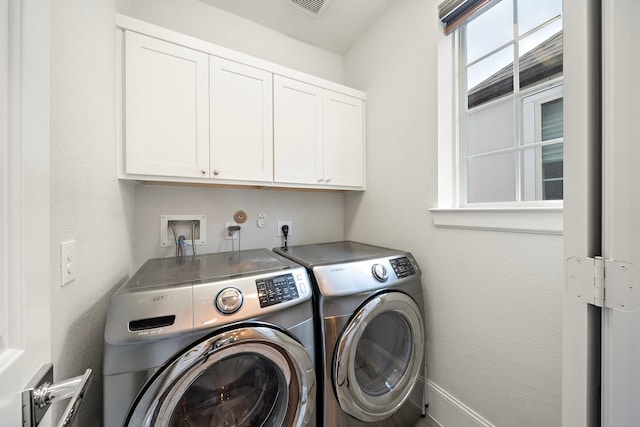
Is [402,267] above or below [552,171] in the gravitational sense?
below

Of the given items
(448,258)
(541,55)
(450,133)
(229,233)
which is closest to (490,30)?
(541,55)

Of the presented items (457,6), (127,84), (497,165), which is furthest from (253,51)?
(497,165)

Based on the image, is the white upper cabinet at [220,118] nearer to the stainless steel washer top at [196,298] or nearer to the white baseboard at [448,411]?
the stainless steel washer top at [196,298]

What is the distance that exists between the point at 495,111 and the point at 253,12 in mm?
1766

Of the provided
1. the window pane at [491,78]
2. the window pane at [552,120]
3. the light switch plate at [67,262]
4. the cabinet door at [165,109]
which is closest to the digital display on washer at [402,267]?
the window pane at [552,120]

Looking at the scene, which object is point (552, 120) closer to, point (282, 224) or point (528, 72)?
point (528, 72)

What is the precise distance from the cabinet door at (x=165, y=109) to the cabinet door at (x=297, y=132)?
1.41 feet

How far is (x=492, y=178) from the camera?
52.2 inches

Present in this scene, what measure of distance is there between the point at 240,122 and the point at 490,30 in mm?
1527

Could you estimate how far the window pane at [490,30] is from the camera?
49.4 inches

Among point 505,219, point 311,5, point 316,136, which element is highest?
point 311,5

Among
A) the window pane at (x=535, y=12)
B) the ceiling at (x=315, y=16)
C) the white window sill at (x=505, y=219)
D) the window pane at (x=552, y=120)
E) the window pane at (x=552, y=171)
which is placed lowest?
the white window sill at (x=505, y=219)

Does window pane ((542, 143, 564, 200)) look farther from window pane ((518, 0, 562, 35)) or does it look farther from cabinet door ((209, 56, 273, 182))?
cabinet door ((209, 56, 273, 182))

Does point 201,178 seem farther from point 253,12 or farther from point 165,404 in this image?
point 253,12
